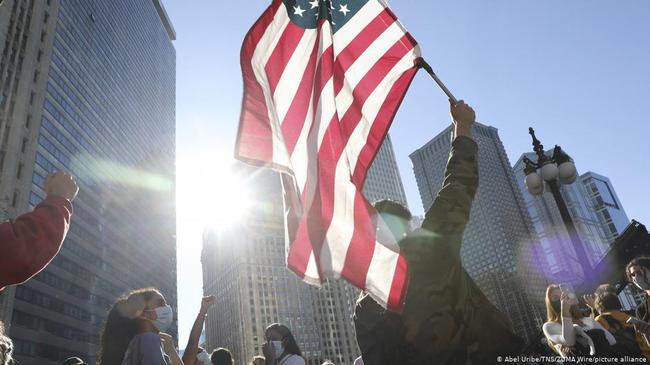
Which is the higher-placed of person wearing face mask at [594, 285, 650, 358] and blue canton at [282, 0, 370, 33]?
blue canton at [282, 0, 370, 33]

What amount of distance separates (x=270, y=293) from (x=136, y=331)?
136 meters

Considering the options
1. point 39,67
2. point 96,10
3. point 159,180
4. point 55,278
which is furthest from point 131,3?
point 55,278

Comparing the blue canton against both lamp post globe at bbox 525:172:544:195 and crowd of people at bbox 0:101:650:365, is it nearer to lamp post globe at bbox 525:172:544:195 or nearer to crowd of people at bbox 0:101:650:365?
crowd of people at bbox 0:101:650:365

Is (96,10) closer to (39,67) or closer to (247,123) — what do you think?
(39,67)

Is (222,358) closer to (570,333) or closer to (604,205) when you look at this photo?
(570,333)

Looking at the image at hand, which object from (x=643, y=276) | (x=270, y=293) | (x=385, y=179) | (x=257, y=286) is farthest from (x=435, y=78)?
(x=385, y=179)

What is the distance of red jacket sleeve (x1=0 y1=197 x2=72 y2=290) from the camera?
213cm

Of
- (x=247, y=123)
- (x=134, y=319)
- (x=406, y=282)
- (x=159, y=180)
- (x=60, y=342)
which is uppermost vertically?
(x=159, y=180)

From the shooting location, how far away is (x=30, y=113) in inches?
2256

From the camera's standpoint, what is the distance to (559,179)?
10.9 meters

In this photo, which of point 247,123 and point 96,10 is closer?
point 247,123

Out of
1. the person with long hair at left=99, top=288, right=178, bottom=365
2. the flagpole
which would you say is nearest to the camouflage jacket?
the flagpole

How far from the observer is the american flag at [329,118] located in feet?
9.88

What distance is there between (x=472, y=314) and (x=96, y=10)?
101032mm
